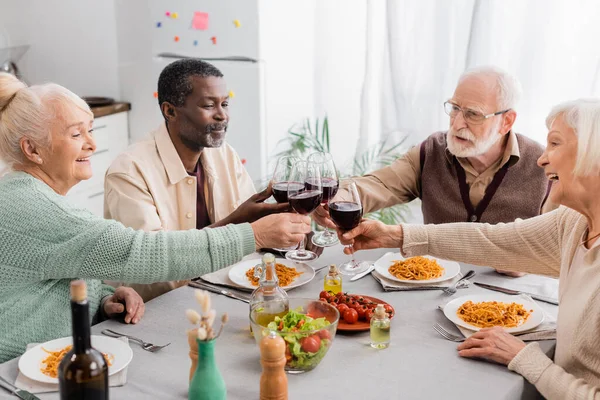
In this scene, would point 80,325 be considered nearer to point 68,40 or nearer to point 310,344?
point 310,344

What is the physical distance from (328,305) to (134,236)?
51cm

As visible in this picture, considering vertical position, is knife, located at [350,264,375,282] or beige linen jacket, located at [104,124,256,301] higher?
beige linen jacket, located at [104,124,256,301]

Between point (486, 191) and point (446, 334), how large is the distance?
1025 mm

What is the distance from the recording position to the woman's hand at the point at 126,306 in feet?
6.13

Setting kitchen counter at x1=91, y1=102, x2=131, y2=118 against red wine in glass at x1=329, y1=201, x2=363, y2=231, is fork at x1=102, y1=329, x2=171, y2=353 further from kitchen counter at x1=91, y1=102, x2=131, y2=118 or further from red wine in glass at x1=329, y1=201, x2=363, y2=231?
kitchen counter at x1=91, y1=102, x2=131, y2=118

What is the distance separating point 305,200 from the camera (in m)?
1.91

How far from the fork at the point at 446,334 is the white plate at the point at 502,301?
0.12ft

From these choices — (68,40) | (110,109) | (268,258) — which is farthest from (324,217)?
(68,40)

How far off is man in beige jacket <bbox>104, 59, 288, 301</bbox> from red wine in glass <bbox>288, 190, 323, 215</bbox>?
60 centimetres

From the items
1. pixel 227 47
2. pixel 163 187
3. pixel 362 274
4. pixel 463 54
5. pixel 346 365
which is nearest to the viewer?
pixel 346 365

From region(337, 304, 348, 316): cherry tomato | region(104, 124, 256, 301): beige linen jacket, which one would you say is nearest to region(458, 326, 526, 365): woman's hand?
region(337, 304, 348, 316): cherry tomato

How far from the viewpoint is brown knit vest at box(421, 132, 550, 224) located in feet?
8.71

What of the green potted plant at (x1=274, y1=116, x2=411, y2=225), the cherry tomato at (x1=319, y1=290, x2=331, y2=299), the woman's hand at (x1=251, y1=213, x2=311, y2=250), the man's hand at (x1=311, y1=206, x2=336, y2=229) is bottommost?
the green potted plant at (x1=274, y1=116, x2=411, y2=225)

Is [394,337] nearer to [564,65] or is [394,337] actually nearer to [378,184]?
[378,184]
